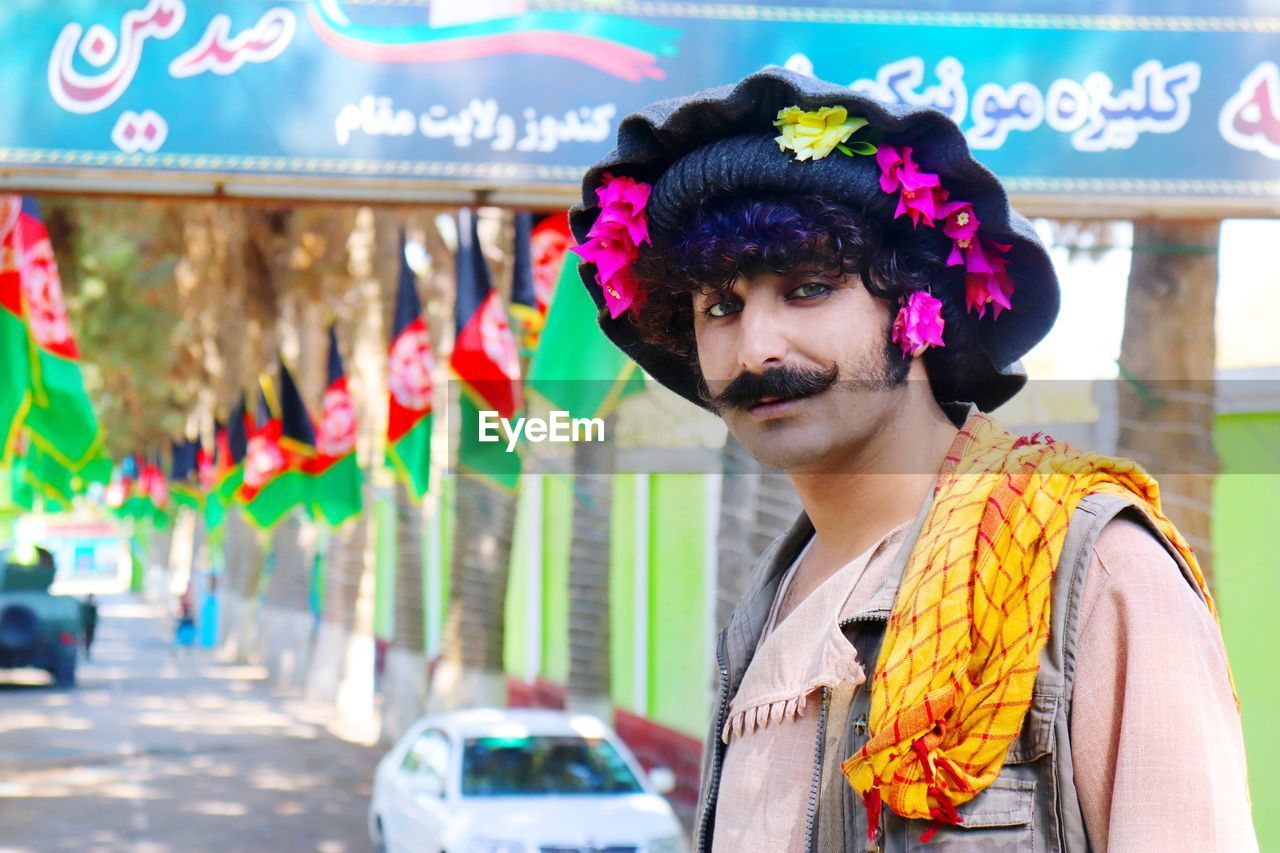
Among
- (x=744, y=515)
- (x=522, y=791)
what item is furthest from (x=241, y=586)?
(x=744, y=515)

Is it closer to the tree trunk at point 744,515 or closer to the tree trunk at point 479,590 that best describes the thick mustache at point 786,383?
the tree trunk at point 744,515

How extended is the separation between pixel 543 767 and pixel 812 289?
8.03 meters

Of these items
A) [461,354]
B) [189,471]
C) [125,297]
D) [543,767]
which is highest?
[125,297]

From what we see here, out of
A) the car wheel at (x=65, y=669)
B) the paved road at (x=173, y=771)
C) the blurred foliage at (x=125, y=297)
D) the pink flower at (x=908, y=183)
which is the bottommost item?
the paved road at (x=173, y=771)

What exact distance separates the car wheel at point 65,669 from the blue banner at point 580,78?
21.5 m

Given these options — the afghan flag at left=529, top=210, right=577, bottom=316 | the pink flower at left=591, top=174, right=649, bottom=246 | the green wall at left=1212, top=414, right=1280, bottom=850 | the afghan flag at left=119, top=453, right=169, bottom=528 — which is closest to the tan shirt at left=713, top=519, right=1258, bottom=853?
the pink flower at left=591, top=174, right=649, bottom=246

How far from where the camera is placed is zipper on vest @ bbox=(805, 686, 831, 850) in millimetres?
1877

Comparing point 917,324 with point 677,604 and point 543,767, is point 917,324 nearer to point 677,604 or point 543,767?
point 543,767

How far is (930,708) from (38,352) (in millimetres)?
7961

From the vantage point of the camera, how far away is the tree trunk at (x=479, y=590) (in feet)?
45.9

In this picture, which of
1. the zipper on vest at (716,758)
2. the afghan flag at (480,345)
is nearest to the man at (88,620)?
the afghan flag at (480,345)

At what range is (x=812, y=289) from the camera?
2.04 metres

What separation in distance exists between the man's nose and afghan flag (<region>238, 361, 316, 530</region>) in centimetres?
1322

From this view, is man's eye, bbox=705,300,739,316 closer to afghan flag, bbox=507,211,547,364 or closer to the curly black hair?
the curly black hair
